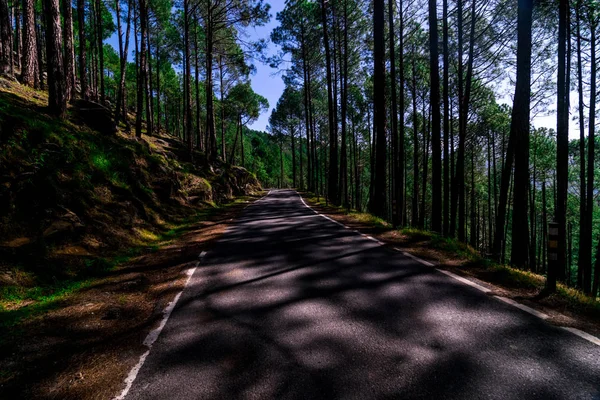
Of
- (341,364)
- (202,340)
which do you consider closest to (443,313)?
(341,364)

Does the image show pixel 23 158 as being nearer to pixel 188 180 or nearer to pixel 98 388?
pixel 98 388

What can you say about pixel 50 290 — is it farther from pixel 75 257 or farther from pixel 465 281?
pixel 465 281

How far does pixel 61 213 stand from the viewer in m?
5.96

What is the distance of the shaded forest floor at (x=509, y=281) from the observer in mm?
3520

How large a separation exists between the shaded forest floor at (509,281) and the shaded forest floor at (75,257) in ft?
15.8

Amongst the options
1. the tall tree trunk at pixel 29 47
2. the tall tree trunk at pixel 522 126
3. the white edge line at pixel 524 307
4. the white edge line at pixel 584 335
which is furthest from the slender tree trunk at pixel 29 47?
the white edge line at pixel 584 335

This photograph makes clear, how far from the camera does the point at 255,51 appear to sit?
2053 centimetres

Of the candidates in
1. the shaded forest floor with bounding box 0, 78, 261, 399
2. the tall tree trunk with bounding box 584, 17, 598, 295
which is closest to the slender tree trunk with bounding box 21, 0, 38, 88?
the shaded forest floor with bounding box 0, 78, 261, 399

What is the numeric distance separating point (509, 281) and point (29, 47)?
2009 cm

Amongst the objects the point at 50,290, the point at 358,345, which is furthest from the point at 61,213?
the point at 358,345

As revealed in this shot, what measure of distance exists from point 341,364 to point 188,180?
1528 centimetres

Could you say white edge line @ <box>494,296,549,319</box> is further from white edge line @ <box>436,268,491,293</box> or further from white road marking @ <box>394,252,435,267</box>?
white road marking @ <box>394,252,435,267</box>

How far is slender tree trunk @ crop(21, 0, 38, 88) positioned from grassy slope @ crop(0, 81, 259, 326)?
4014 millimetres

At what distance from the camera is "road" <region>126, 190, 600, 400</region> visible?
2.30 meters
